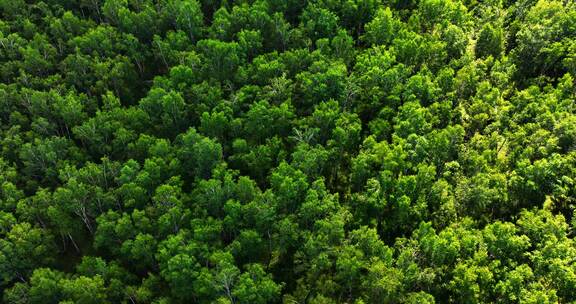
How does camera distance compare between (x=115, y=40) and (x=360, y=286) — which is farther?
(x=115, y=40)

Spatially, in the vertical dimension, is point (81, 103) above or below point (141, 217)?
above

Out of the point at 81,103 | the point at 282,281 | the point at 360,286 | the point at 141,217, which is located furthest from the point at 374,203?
the point at 81,103

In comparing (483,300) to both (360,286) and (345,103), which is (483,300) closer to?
(360,286)

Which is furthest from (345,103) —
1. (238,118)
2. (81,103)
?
(81,103)

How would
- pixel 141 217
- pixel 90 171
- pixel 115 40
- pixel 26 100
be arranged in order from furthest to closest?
pixel 115 40 < pixel 26 100 < pixel 90 171 < pixel 141 217

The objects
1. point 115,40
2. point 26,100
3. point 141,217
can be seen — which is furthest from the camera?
point 115,40

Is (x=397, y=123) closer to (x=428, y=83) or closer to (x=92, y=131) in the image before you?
(x=428, y=83)

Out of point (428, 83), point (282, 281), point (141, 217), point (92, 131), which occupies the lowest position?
point (282, 281)
